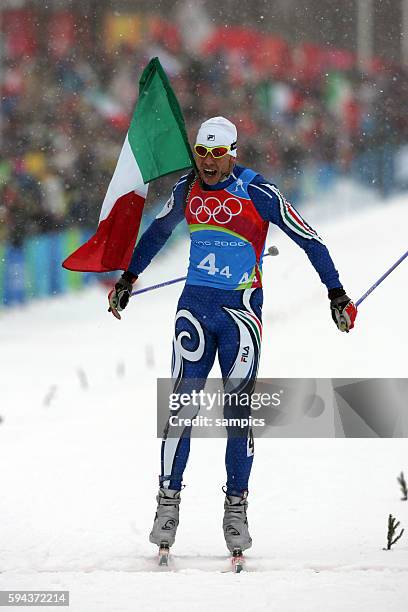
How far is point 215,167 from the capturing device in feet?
16.5

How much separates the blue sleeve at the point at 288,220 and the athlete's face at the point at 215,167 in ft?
0.43

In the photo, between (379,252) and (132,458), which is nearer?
(132,458)

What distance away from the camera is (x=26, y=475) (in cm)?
665

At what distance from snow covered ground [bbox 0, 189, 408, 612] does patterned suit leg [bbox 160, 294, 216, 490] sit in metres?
0.44

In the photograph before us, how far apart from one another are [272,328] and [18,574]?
6.73 metres

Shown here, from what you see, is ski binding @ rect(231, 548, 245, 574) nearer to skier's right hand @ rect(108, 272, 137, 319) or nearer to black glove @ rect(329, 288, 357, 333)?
black glove @ rect(329, 288, 357, 333)

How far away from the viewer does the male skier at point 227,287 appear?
5031mm

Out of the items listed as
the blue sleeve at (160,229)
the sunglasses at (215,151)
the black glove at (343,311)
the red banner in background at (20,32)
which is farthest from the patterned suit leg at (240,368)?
the red banner in background at (20,32)

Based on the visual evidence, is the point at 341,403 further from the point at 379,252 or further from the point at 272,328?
the point at 379,252

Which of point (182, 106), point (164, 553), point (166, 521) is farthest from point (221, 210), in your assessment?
point (182, 106)

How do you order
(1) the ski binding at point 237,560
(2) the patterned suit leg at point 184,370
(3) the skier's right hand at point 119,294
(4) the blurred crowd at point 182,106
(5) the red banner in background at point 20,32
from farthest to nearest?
(5) the red banner in background at point 20,32
(4) the blurred crowd at point 182,106
(3) the skier's right hand at point 119,294
(2) the patterned suit leg at point 184,370
(1) the ski binding at point 237,560

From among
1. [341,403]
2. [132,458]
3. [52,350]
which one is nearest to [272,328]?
[52,350]

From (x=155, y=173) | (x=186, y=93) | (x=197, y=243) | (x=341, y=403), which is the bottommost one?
(x=341, y=403)

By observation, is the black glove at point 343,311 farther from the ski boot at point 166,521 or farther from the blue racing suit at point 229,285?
the ski boot at point 166,521
